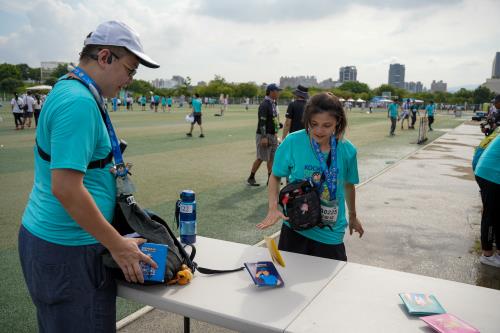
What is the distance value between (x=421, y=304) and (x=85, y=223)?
1.62m

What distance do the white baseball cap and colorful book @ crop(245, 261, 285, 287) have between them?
128 centimetres

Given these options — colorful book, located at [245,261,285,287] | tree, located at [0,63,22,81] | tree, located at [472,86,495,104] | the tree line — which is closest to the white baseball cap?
colorful book, located at [245,261,285,287]

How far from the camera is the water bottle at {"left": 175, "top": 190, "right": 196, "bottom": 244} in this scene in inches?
113

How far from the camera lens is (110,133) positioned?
1891mm

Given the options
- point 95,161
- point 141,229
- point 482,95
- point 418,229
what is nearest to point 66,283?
point 141,229

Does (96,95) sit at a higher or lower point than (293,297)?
higher

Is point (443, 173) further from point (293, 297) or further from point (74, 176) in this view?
point (74, 176)

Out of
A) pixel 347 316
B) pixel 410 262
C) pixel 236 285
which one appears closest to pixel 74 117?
pixel 236 285

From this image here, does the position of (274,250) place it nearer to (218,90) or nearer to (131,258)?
(131,258)

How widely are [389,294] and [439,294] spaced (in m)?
0.28

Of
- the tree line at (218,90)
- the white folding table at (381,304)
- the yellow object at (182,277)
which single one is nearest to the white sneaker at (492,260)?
the white folding table at (381,304)

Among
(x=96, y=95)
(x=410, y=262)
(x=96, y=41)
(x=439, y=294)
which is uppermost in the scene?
(x=96, y=41)

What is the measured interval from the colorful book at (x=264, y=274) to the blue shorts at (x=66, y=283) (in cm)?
79

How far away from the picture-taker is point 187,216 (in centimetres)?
287
